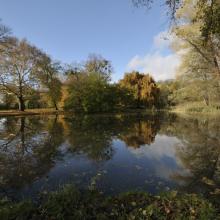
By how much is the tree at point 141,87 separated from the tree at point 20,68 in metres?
23.2

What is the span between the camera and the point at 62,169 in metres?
6.83

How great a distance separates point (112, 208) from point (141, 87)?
4892 centimetres

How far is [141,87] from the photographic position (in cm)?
5162

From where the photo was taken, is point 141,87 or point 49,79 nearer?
point 49,79

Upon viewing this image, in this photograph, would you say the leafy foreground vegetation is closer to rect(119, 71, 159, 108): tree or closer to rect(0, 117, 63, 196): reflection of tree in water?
rect(0, 117, 63, 196): reflection of tree in water

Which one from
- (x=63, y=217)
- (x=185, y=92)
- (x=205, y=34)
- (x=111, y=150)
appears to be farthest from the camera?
(x=185, y=92)

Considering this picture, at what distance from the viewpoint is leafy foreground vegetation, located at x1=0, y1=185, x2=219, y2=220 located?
376 centimetres

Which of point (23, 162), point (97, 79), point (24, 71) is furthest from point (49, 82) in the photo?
point (23, 162)

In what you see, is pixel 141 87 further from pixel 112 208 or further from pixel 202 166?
pixel 112 208

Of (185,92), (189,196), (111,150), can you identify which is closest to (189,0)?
(111,150)

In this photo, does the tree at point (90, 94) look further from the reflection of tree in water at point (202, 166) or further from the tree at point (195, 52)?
the reflection of tree in water at point (202, 166)

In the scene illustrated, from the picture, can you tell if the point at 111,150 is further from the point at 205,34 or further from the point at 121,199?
the point at 205,34

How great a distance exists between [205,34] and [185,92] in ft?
79.8

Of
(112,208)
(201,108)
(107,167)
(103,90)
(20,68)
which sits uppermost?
(20,68)
